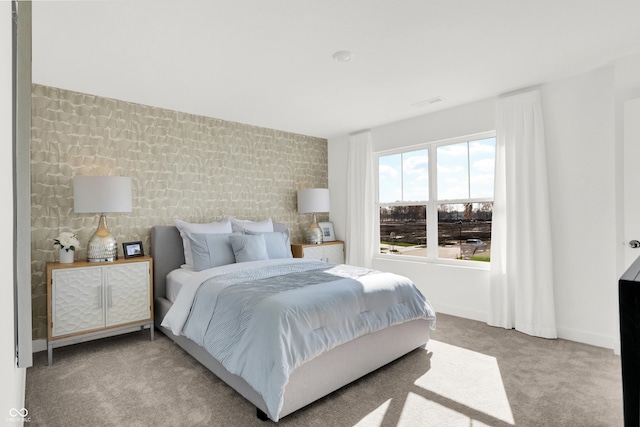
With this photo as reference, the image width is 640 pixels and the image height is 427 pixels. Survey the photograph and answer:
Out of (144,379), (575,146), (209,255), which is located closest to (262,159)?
(209,255)

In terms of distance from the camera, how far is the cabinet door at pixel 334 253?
5324 millimetres

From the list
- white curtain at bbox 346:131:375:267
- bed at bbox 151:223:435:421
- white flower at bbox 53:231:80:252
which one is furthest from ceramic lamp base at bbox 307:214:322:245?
white flower at bbox 53:231:80:252

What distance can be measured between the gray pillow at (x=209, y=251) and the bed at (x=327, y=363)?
1.75 ft

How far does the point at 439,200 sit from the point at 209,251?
115 inches

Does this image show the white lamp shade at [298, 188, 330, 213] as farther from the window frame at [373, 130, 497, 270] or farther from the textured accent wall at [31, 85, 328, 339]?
the window frame at [373, 130, 497, 270]

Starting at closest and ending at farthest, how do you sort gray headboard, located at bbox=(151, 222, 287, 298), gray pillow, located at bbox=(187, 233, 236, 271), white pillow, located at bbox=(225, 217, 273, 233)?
gray pillow, located at bbox=(187, 233, 236, 271)
gray headboard, located at bbox=(151, 222, 287, 298)
white pillow, located at bbox=(225, 217, 273, 233)

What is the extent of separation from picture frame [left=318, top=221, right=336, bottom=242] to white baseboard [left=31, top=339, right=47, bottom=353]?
3528 mm

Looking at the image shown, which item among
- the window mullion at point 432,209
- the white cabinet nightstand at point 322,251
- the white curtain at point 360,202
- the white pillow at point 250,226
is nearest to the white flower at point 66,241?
the white pillow at point 250,226

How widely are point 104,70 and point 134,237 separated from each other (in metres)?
1.75

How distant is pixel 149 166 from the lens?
4016 millimetres

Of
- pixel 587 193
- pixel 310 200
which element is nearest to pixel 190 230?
pixel 310 200

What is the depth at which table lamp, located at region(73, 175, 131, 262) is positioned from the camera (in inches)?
127

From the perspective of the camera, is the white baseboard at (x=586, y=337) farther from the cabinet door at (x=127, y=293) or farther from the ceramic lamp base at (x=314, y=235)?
the cabinet door at (x=127, y=293)

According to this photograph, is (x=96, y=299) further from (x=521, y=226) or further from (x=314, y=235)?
(x=521, y=226)
